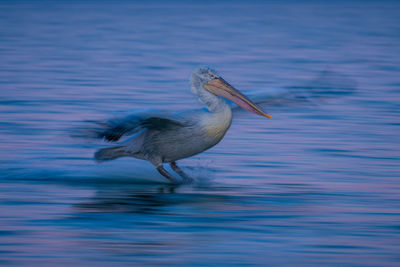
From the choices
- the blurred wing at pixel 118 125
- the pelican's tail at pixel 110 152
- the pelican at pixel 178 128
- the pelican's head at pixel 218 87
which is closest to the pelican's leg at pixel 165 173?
the pelican at pixel 178 128

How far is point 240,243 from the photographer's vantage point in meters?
5.05

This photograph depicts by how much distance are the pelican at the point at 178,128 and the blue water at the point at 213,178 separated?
174 millimetres

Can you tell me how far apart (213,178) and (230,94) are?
0.77 m

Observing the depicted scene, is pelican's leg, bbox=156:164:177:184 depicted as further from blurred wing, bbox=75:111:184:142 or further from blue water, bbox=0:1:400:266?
blurred wing, bbox=75:111:184:142

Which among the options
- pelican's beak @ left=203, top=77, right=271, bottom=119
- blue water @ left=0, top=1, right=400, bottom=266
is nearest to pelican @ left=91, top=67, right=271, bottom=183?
pelican's beak @ left=203, top=77, right=271, bottom=119

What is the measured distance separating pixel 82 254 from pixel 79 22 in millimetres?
22770

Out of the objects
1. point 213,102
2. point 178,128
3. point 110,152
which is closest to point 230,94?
point 213,102

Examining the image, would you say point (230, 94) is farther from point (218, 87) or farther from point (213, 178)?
point (213, 178)

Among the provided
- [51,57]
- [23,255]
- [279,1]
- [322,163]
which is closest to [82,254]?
[23,255]

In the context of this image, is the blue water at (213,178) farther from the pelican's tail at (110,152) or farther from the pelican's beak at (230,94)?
the pelican's beak at (230,94)

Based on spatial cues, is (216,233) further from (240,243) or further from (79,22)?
(79,22)

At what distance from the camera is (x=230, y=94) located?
20.9 ft

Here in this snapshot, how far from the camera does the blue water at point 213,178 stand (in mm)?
4988

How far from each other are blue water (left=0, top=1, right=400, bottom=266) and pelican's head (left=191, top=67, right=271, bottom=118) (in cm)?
39
